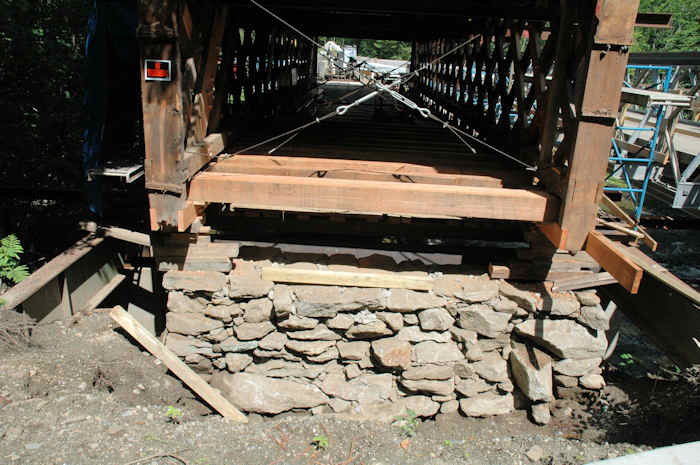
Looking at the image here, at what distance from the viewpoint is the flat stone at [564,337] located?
4527mm

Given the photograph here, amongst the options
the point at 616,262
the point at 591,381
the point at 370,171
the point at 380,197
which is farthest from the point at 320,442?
the point at 616,262

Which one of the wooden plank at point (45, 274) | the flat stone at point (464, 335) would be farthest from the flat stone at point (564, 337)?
the wooden plank at point (45, 274)

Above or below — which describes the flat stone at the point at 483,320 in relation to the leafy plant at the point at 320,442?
above

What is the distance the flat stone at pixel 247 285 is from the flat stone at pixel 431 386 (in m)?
1.55

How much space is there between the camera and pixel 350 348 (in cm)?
454

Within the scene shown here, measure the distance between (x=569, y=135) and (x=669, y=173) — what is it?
9774mm

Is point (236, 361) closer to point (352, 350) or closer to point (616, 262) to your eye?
point (352, 350)

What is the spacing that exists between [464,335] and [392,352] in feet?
2.25

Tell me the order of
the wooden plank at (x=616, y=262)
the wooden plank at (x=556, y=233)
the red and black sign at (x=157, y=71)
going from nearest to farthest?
the wooden plank at (x=616, y=262), the red and black sign at (x=157, y=71), the wooden plank at (x=556, y=233)

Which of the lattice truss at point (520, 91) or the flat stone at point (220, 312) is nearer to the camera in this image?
the lattice truss at point (520, 91)

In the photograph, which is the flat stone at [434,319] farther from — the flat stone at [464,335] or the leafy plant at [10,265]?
the leafy plant at [10,265]

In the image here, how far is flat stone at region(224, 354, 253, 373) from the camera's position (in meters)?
4.62

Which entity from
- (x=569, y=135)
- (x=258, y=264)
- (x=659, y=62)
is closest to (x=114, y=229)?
(x=258, y=264)

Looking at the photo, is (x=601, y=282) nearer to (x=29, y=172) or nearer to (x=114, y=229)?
(x=114, y=229)
